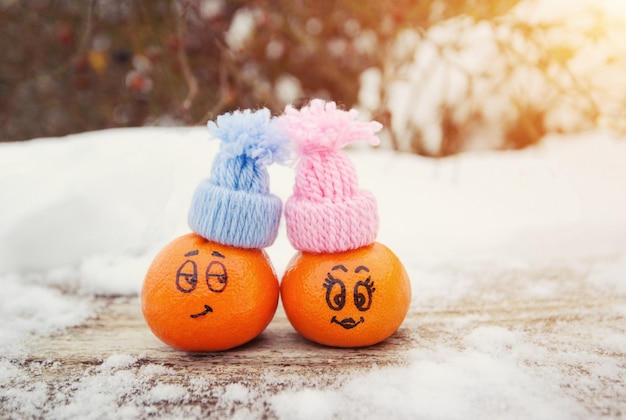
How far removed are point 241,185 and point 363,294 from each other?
23 cm

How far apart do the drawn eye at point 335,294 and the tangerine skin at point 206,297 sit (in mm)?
88

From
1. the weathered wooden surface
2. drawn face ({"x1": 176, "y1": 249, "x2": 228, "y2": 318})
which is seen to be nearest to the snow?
the weathered wooden surface

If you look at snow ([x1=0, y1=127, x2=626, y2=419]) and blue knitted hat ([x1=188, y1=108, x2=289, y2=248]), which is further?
blue knitted hat ([x1=188, y1=108, x2=289, y2=248])

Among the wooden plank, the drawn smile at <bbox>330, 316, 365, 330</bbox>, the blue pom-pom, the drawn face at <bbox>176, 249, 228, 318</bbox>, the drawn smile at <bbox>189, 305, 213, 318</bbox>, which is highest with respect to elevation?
the blue pom-pom

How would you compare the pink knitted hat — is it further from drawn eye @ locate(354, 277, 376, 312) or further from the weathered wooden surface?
the weathered wooden surface

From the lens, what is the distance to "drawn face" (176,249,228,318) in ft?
2.47

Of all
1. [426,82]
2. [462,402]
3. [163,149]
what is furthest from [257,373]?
[426,82]

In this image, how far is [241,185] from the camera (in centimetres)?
78

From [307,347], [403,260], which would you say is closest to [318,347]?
[307,347]

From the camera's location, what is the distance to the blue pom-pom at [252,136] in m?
0.77

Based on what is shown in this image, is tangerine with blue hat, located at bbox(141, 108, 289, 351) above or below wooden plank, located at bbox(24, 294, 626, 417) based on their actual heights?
above

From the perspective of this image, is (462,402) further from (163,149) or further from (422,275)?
(163,149)

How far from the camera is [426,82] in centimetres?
187

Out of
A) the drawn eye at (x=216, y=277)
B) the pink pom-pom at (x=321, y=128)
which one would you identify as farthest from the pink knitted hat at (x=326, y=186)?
the drawn eye at (x=216, y=277)
